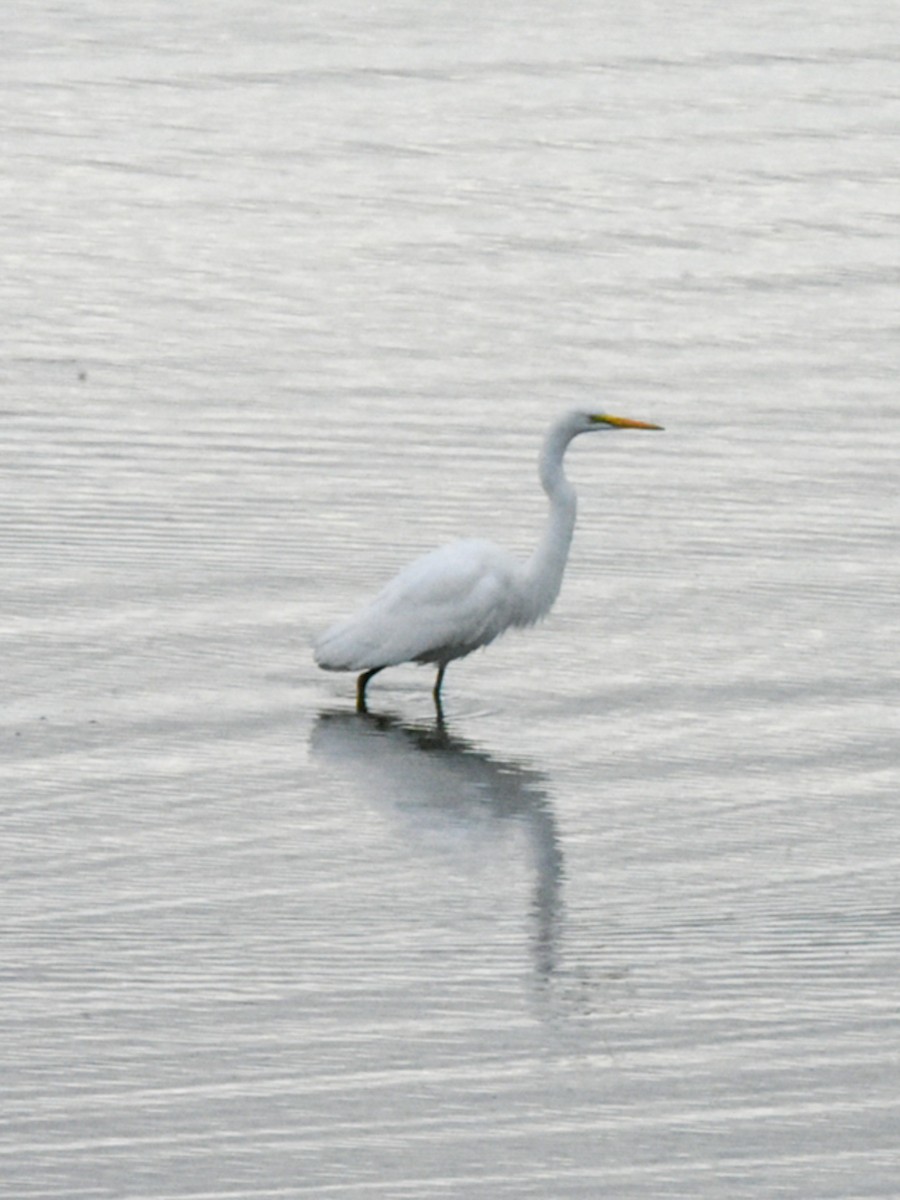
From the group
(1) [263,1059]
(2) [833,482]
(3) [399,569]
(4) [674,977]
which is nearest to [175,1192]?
(1) [263,1059]

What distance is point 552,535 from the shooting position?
1098cm

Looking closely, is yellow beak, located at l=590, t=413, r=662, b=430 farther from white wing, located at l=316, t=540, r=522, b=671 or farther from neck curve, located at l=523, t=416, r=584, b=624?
white wing, located at l=316, t=540, r=522, b=671

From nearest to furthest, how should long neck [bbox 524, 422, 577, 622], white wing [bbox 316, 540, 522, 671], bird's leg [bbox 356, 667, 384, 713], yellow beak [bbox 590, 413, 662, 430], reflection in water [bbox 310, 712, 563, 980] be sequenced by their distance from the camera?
reflection in water [bbox 310, 712, 563, 980], white wing [bbox 316, 540, 522, 671], bird's leg [bbox 356, 667, 384, 713], long neck [bbox 524, 422, 577, 622], yellow beak [bbox 590, 413, 662, 430]

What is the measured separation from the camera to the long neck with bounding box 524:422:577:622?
1087 centimetres

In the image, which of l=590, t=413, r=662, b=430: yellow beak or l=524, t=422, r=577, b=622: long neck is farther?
l=590, t=413, r=662, b=430: yellow beak

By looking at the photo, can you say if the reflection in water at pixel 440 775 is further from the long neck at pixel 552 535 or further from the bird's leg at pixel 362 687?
the long neck at pixel 552 535

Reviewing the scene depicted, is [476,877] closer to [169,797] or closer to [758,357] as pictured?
[169,797]

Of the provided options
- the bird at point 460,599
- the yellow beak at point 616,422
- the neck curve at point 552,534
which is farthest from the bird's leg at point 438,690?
the yellow beak at point 616,422

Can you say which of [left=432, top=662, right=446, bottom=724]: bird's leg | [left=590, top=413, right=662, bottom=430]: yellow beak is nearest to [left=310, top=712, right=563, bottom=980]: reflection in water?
[left=432, top=662, right=446, bottom=724]: bird's leg

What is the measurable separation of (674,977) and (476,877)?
3.43 ft

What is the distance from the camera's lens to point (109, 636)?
35.3 feet

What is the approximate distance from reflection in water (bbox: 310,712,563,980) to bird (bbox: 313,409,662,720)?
24 cm

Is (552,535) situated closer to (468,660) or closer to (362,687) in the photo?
(468,660)

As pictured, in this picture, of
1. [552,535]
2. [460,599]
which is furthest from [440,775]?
[552,535]
